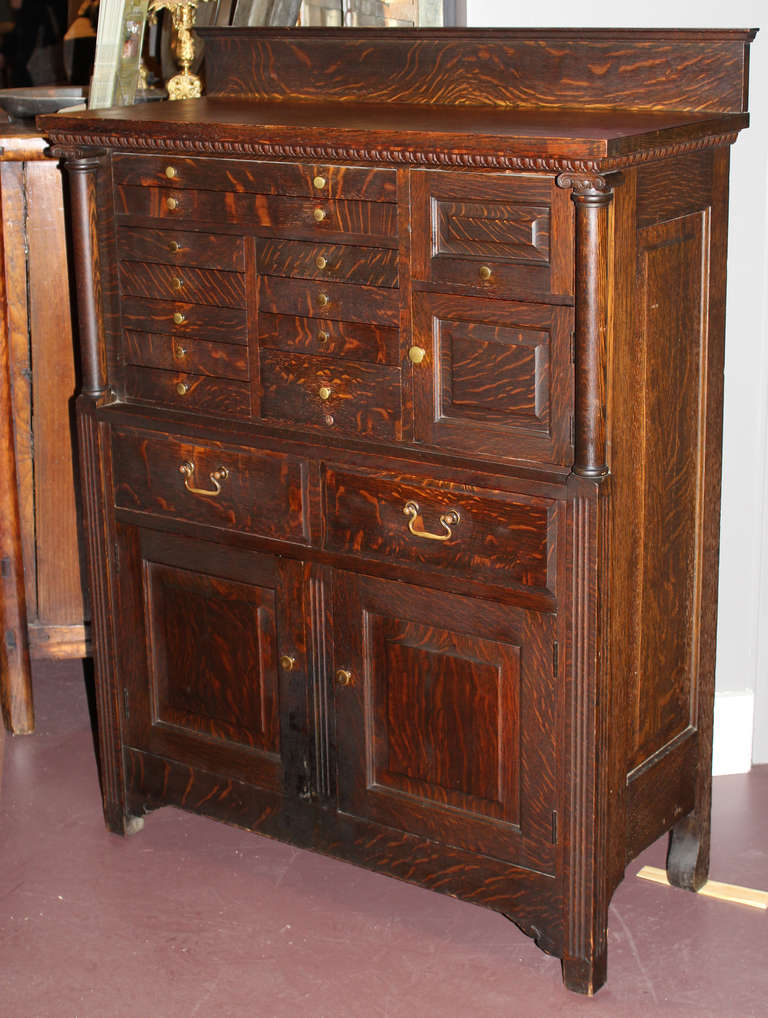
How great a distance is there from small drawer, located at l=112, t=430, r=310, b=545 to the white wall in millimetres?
972

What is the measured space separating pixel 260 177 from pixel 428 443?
55 centimetres

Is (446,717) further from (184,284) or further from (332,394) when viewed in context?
(184,284)

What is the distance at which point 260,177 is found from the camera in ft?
8.34

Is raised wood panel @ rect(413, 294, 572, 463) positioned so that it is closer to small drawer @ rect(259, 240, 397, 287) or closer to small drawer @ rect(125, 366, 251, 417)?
small drawer @ rect(259, 240, 397, 287)

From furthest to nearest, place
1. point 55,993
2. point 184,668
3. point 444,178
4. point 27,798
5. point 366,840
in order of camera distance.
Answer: point 27,798 → point 184,668 → point 366,840 → point 55,993 → point 444,178

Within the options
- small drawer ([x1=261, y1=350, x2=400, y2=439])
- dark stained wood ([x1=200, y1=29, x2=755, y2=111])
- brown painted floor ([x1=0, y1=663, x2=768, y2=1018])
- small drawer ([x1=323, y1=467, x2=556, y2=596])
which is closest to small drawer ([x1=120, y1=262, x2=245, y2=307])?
small drawer ([x1=261, y1=350, x2=400, y2=439])

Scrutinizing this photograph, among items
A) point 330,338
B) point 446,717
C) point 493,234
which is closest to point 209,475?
point 330,338

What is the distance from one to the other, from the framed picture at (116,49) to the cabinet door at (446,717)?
1.14m

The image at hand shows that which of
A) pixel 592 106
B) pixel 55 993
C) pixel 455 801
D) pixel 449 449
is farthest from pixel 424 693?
pixel 592 106

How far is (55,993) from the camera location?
2.58 meters

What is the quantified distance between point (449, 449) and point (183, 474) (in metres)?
0.60

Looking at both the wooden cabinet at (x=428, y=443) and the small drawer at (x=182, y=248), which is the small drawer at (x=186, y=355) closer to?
the wooden cabinet at (x=428, y=443)

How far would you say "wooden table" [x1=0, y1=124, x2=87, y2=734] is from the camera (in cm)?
342

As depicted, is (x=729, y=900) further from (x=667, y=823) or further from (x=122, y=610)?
(x=122, y=610)
